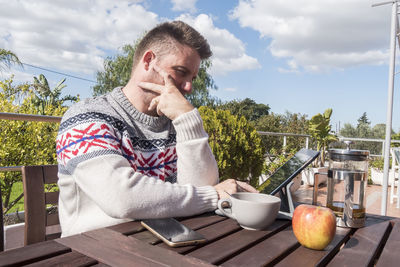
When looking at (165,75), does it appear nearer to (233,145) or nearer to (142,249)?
(142,249)

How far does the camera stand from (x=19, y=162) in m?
4.66

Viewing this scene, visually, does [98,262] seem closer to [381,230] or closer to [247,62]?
[381,230]

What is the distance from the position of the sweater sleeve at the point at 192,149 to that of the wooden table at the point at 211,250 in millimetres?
388

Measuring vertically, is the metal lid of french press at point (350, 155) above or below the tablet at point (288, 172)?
above

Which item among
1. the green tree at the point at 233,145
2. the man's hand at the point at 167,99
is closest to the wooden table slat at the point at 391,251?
the man's hand at the point at 167,99

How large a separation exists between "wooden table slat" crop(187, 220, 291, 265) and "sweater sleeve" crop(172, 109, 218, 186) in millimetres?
465

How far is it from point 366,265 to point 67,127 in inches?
40.8

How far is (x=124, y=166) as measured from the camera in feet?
3.44

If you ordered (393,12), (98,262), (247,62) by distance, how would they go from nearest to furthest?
(98,262)
(393,12)
(247,62)

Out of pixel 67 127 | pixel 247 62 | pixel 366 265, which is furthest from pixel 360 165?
pixel 247 62

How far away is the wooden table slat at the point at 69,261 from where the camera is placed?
631 millimetres

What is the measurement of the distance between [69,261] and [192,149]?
2.45 ft

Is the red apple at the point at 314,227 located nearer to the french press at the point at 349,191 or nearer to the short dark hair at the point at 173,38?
the french press at the point at 349,191

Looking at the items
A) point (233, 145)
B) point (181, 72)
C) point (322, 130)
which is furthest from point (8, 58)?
point (181, 72)
